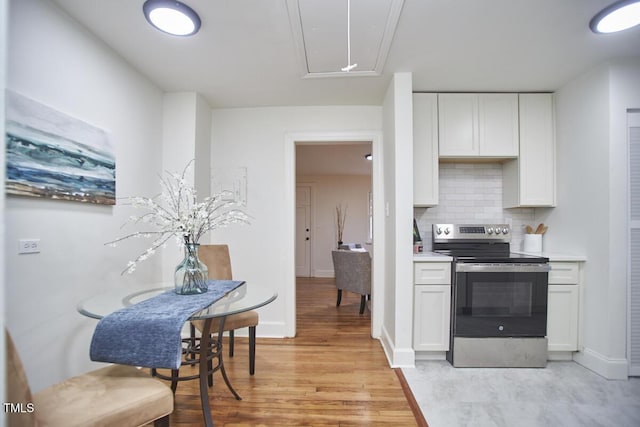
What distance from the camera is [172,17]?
1780 mm

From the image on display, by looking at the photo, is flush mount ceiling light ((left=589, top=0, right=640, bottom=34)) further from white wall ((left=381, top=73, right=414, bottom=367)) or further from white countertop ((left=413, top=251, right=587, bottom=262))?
white countertop ((left=413, top=251, right=587, bottom=262))

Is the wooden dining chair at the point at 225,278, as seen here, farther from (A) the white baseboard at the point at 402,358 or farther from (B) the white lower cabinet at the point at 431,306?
(B) the white lower cabinet at the point at 431,306

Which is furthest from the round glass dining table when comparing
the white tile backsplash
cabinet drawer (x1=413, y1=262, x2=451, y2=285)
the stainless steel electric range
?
the white tile backsplash

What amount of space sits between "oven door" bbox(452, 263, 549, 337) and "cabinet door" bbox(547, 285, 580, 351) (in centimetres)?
12

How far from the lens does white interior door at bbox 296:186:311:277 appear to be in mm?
7133

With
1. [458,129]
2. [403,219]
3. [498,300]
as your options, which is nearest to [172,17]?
[403,219]

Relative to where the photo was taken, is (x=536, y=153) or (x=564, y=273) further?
(x=536, y=153)

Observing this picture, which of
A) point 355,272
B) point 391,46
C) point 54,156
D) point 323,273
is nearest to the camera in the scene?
point 54,156

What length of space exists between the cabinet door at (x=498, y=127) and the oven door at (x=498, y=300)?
3.56 ft

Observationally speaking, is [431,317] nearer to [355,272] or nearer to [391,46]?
[355,272]

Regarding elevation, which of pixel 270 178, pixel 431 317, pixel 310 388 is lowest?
pixel 310 388

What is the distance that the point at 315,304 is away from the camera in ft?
15.0

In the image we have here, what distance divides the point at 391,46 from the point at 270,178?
172 cm

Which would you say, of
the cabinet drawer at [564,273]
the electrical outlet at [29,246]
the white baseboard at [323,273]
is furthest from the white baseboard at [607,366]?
the white baseboard at [323,273]
